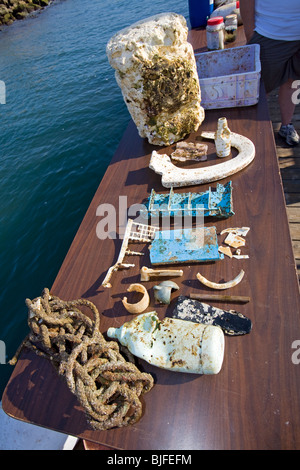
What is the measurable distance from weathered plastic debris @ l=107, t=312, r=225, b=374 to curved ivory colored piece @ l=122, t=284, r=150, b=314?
0.11 meters

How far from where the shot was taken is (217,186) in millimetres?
2811

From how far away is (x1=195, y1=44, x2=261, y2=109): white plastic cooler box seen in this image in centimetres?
354

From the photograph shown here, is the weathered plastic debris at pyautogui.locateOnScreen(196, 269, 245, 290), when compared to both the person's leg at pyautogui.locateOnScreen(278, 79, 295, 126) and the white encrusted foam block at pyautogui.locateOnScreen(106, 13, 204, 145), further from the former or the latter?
the person's leg at pyautogui.locateOnScreen(278, 79, 295, 126)

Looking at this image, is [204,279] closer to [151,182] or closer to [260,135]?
[151,182]

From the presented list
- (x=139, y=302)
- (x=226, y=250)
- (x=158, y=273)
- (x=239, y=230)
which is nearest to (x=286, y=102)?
(x=239, y=230)

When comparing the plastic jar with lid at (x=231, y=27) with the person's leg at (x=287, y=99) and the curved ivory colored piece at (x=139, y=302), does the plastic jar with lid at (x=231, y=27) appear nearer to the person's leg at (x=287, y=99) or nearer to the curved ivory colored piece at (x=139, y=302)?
the person's leg at (x=287, y=99)

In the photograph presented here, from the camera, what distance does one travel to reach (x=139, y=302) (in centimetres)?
208

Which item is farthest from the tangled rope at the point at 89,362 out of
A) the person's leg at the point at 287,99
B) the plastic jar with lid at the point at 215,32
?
the plastic jar with lid at the point at 215,32

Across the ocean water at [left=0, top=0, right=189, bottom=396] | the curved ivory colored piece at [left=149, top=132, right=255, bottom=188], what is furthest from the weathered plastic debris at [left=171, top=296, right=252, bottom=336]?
the ocean water at [left=0, top=0, right=189, bottom=396]

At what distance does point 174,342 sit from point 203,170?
1.90m

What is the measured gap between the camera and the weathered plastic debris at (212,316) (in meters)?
1.90

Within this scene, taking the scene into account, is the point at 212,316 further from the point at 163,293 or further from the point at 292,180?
the point at 292,180

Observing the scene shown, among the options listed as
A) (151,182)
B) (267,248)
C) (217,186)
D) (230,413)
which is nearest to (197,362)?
(230,413)
